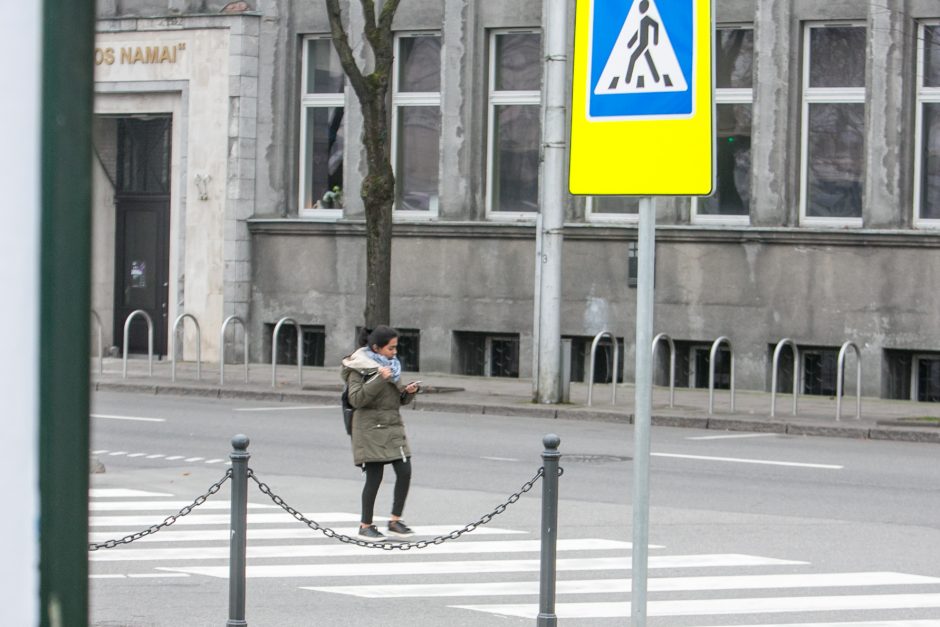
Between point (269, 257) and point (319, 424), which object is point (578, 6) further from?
point (269, 257)

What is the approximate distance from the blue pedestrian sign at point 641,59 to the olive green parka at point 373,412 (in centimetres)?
632

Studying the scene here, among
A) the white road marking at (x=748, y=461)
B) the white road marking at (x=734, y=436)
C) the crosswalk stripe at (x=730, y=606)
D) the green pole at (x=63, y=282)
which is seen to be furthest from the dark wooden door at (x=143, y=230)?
the green pole at (x=63, y=282)

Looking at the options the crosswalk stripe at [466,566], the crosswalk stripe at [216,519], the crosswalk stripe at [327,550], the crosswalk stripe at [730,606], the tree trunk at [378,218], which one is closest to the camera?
the crosswalk stripe at [730,606]

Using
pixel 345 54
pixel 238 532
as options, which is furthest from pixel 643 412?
pixel 345 54

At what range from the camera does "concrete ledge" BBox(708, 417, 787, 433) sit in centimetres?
2036

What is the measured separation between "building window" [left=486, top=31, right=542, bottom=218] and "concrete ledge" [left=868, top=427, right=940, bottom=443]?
974 centimetres

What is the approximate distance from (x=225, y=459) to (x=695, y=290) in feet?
39.6

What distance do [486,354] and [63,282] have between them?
1078 inches

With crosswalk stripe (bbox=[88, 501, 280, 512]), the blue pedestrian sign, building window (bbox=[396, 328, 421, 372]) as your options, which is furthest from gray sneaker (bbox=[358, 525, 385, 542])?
building window (bbox=[396, 328, 421, 372])

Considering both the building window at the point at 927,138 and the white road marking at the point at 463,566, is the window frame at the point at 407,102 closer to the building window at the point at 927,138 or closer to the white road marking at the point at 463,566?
the building window at the point at 927,138

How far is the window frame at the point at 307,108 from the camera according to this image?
29797 millimetres

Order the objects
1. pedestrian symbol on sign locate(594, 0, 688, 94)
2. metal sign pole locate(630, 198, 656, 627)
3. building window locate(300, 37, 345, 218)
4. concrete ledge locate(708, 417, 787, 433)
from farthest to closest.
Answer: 1. building window locate(300, 37, 345, 218)
2. concrete ledge locate(708, 417, 787, 433)
3. pedestrian symbol on sign locate(594, 0, 688, 94)
4. metal sign pole locate(630, 198, 656, 627)

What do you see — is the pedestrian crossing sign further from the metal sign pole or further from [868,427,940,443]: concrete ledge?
[868,427,940,443]: concrete ledge

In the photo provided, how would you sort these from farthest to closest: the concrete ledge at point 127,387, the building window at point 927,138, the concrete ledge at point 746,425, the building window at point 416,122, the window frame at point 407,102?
the building window at point 416,122
the window frame at point 407,102
the building window at point 927,138
the concrete ledge at point 127,387
the concrete ledge at point 746,425
